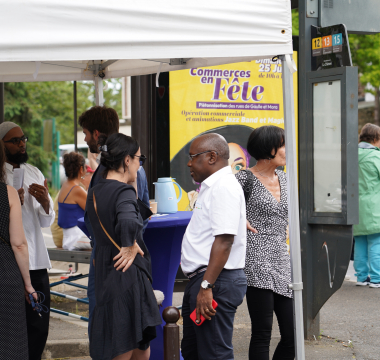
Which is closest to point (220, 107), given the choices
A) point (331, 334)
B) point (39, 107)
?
point (331, 334)

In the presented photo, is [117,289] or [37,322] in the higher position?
[117,289]

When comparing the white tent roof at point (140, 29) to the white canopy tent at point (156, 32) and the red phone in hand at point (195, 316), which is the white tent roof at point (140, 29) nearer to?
the white canopy tent at point (156, 32)

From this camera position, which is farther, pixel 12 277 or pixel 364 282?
pixel 364 282

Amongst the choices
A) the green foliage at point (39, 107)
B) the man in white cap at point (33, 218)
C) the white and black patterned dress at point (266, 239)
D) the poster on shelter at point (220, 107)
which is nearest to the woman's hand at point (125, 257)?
the white and black patterned dress at point (266, 239)

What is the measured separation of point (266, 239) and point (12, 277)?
1504mm

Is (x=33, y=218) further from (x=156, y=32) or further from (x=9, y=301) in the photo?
(x=156, y=32)

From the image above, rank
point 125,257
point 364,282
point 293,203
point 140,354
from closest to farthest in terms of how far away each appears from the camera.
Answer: point 125,257 < point 140,354 < point 293,203 < point 364,282

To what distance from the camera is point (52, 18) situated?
2586 millimetres

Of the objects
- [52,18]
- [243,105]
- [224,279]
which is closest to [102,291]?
[224,279]

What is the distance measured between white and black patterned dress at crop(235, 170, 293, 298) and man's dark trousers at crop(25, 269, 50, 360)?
1456 millimetres

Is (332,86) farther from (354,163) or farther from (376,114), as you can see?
(376,114)

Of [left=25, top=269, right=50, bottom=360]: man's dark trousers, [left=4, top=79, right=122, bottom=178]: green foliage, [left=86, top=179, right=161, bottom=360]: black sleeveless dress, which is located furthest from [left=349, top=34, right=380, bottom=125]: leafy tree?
[left=86, top=179, right=161, bottom=360]: black sleeveless dress

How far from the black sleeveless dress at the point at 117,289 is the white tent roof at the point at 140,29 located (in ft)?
2.38

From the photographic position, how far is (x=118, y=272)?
289 cm
